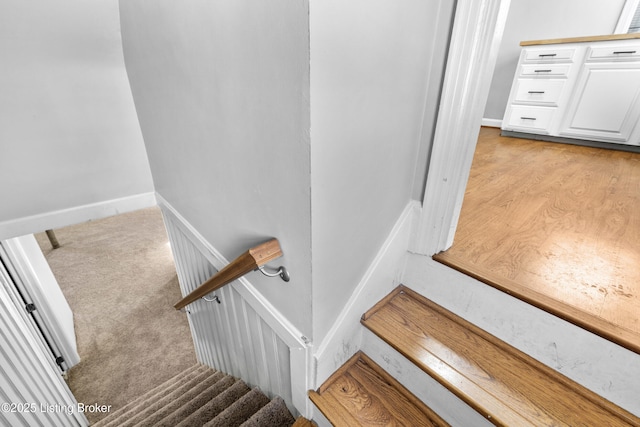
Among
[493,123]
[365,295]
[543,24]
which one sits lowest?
[365,295]

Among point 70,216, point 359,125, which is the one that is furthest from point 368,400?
point 70,216

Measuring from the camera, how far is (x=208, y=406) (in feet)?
4.86

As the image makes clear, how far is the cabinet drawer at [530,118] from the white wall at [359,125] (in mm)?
2786

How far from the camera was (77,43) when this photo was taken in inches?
59.8

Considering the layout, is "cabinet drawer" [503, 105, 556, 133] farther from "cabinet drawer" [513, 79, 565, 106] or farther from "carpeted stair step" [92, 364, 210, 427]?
"carpeted stair step" [92, 364, 210, 427]

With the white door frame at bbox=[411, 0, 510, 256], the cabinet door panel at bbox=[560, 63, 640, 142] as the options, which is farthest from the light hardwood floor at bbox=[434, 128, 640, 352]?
the cabinet door panel at bbox=[560, 63, 640, 142]

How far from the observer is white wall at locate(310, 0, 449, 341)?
597 mm

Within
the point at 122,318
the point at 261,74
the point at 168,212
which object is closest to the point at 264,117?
the point at 261,74

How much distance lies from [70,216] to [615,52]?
424 cm

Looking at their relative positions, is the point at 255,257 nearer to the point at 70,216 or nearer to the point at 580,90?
the point at 70,216

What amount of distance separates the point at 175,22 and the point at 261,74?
63cm

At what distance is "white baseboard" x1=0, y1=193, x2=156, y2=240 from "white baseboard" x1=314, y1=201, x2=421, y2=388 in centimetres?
177

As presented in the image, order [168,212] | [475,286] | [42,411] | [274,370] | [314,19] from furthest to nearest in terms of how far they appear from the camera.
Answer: [168,212] → [42,411] → [274,370] → [475,286] → [314,19]

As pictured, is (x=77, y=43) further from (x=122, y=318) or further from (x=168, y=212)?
(x=122, y=318)
